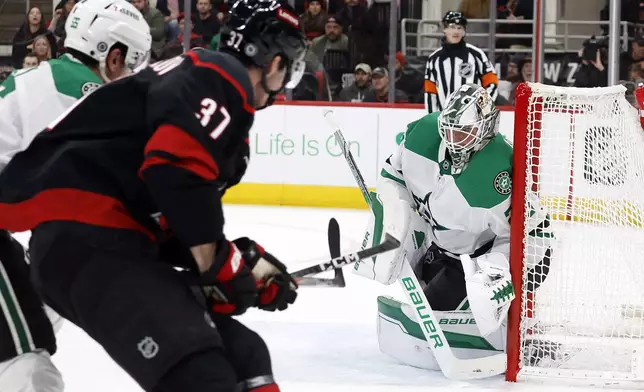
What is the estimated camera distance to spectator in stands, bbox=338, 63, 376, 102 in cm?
695

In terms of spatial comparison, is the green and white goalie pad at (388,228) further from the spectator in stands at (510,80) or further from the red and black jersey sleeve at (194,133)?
the spectator in stands at (510,80)

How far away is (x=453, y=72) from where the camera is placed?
6.36 metres

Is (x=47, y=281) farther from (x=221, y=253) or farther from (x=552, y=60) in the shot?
(x=552, y=60)

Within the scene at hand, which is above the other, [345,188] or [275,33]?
[275,33]

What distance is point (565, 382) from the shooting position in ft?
10.2

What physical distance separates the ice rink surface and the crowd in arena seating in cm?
230

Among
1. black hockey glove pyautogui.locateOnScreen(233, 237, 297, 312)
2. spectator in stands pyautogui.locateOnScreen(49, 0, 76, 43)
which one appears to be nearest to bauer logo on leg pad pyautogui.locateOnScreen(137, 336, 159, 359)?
black hockey glove pyautogui.locateOnScreen(233, 237, 297, 312)

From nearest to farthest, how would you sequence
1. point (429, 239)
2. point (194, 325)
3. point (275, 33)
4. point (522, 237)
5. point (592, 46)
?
1. point (194, 325)
2. point (275, 33)
3. point (522, 237)
4. point (429, 239)
5. point (592, 46)

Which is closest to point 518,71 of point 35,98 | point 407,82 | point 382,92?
point 407,82

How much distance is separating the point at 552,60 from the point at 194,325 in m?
5.67

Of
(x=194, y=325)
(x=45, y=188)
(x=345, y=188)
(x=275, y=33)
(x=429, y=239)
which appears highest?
(x=275, y=33)

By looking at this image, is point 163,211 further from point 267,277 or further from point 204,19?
point 204,19

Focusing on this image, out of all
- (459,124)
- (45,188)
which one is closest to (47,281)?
(45,188)

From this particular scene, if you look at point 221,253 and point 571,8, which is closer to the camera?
point 221,253
